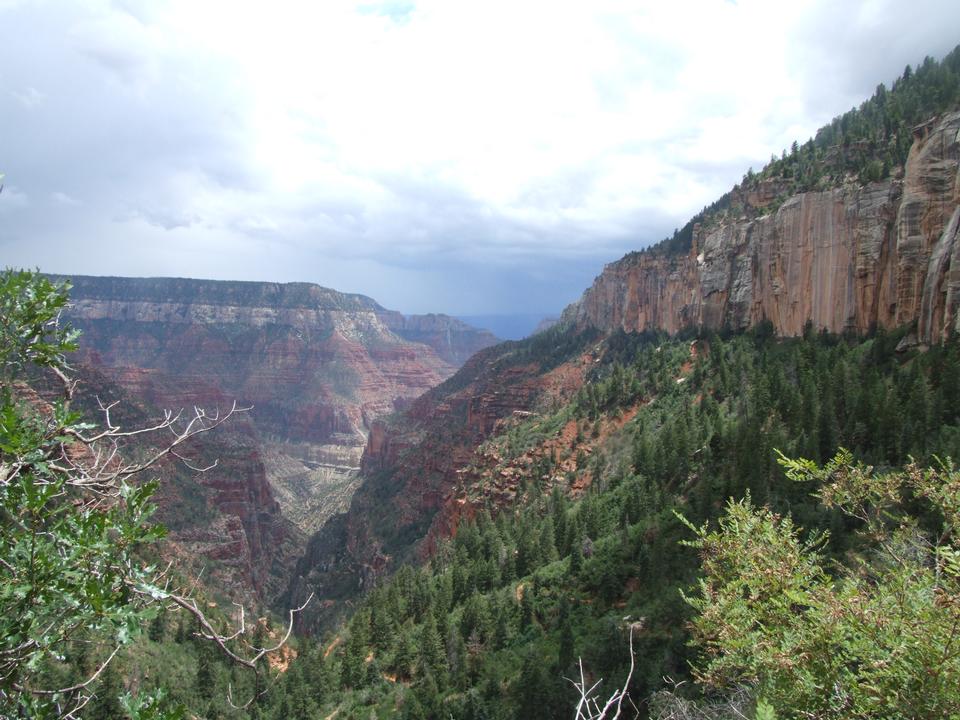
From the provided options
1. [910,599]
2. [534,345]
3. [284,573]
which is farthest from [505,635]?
[534,345]

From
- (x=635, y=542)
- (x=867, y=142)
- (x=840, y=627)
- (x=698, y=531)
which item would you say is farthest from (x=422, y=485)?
(x=840, y=627)

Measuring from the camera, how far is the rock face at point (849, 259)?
49000 mm

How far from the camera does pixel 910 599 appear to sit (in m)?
9.10

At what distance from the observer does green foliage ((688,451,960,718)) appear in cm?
799

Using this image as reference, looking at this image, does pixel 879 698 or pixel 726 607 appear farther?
pixel 726 607

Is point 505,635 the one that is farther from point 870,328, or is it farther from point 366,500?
point 366,500

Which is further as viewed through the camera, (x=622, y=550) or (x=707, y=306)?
(x=707, y=306)

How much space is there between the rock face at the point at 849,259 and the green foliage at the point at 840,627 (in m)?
42.2

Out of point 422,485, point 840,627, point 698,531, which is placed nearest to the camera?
point 840,627

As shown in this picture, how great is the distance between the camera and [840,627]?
8844 millimetres

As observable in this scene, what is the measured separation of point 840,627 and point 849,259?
6269 centimetres

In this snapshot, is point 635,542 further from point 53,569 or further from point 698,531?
point 53,569

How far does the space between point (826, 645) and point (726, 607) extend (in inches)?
99.0

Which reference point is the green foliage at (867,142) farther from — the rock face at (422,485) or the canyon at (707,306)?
the rock face at (422,485)
